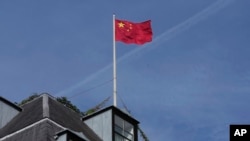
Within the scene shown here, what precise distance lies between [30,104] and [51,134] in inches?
212

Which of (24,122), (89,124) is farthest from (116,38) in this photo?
(24,122)

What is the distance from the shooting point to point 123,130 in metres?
34.9

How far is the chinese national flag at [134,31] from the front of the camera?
40344 mm

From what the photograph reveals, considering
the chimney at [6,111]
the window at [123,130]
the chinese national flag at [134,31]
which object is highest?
the chinese national flag at [134,31]

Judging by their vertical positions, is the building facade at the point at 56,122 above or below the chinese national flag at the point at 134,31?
below

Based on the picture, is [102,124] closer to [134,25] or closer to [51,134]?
[51,134]

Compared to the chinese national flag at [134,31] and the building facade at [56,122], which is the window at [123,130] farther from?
the chinese national flag at [134,31]

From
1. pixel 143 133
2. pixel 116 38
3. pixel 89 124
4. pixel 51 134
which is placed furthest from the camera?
pixel 143 133

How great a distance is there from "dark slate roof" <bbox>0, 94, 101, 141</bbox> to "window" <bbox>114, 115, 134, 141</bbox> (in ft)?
3.09

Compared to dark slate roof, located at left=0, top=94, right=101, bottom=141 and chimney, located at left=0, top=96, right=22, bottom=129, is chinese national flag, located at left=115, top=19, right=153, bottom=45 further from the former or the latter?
chimney, located at left=0, top=96, right=22, bottom=129

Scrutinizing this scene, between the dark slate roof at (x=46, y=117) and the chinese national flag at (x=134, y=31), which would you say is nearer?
the dark slate roof at (x=46, y=117)

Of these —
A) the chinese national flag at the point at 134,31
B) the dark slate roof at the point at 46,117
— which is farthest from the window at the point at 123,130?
the chinese national flag at the point at 134,31

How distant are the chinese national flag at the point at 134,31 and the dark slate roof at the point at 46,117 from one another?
224 inches

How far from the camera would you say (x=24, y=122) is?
33250mm
